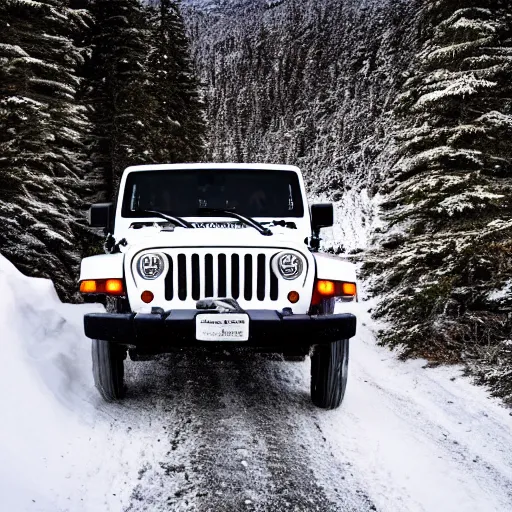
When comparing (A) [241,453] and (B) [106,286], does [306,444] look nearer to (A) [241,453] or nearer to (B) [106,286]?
(A) [241,453]

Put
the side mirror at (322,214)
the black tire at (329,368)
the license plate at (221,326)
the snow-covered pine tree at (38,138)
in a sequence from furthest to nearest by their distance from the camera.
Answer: the snow-covered pine tree at (38,138) → the side mirror at (322,214) → the black tire at (329,368) → the license plate at (221,326)

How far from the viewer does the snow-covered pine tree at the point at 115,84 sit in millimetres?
18641

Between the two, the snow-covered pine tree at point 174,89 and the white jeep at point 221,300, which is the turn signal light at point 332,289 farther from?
the snow-covered pine tree at point 174,89

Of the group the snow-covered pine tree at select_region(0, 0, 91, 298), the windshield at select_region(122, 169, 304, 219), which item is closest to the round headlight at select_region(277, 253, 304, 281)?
the windshield at select_region(122, 169, 304, 219)

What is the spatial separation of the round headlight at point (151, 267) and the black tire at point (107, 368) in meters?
0.69

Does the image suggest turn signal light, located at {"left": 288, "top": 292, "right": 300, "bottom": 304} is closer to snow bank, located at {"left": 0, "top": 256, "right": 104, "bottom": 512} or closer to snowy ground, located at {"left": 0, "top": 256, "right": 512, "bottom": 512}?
snowy ground, located at {"left": 0, "top": 256, "right": 512, "bottom": 512}

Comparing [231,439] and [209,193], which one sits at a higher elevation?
[209,193]

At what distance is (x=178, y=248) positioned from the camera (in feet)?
14.1

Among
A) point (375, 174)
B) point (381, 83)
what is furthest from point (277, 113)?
point (375, 174)

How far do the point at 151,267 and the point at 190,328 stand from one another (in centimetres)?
66

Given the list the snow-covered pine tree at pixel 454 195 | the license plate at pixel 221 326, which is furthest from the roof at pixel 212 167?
Answer: the license plate at pixel 221 326

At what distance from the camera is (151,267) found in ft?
14.3

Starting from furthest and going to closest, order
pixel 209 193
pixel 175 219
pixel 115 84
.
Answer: pixel 115 84, pixel 209 193, pixel 175 219

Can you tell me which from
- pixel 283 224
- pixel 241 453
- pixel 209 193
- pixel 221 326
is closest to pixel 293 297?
pixel 221 326
